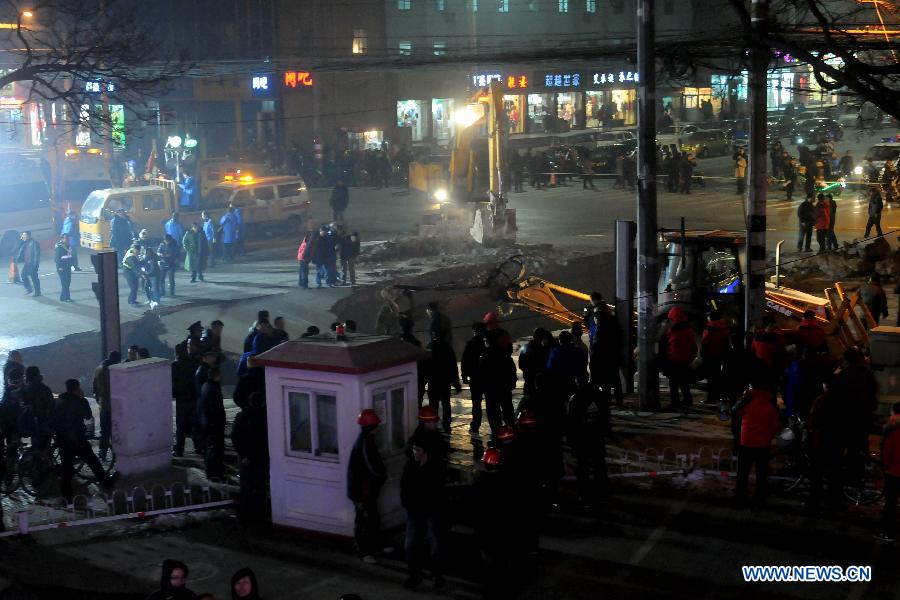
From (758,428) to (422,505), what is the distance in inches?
132

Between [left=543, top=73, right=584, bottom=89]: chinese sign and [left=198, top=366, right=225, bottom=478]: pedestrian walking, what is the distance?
5460 centimetres

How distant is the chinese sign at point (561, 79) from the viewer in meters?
64.2

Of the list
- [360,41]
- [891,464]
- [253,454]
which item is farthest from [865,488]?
[360,41]

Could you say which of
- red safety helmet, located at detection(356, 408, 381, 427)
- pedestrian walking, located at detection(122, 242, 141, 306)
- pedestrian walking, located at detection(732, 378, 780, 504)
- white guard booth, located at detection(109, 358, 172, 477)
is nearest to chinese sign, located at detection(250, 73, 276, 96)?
pedestrian walking, located at detection(122, 242, 141, 306)

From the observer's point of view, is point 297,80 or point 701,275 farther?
point 297,80

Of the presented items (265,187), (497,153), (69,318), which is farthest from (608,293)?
(69,318)

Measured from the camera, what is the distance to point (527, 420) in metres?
9.56

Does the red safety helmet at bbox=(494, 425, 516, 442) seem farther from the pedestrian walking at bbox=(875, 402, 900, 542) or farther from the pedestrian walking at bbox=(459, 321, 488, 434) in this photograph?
the pedestrian walking at bbox=(459, 321, 488, 434)

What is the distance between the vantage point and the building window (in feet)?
187

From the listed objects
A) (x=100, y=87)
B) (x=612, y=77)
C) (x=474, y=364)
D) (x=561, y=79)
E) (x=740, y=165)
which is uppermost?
(x=612, y=77)

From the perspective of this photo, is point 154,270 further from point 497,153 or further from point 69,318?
point 497,153

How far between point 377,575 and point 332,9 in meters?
49.2

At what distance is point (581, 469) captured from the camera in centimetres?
1052

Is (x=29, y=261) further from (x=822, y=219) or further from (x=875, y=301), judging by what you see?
(x=822, y=219)
